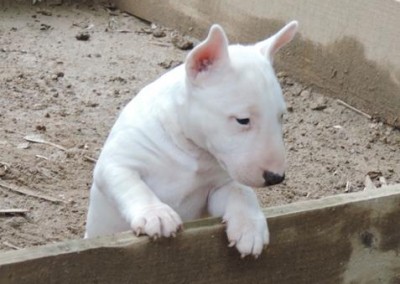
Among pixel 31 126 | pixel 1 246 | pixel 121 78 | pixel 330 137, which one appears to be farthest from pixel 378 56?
pixel 1 246

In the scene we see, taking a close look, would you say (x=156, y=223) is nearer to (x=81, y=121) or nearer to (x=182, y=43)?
(x=81, y=121)

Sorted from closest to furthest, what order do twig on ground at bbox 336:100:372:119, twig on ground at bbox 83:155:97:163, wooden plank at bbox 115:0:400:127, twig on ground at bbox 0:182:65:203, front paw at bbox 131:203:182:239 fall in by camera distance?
front paw at bbox 131:203:182:239, twig on ground at bbox 0:182:65:203, twig on ground at bbox 83:155:97:163, wooden plank at bbox 115:0:400:127, twig on ground at bbox 336:100:372:119

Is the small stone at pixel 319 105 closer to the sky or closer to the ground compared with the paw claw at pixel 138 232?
closer to the ground

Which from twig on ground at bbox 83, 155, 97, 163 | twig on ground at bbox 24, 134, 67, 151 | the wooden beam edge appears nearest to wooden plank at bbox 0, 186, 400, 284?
the wooden beam edge

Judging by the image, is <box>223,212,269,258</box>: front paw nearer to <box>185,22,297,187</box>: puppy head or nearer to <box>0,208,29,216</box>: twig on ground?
<box>185,22,297,187</box>: puppy head

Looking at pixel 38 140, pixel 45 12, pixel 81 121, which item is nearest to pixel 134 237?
pixel 38 140

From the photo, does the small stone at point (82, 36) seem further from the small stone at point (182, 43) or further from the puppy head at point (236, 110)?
the puppy head at point (236, 110)

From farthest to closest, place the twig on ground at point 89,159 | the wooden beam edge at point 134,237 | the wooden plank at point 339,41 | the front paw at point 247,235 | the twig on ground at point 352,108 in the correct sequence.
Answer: the twig on ground at point 352,108
the wooden plank at point 339,41
the twig on ground at point 89,159
the front paw at point 247,235
the wooden beam edge at point 134,237

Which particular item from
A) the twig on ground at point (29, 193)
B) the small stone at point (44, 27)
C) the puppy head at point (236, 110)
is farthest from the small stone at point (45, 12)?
the puppy head at point (236, 110)
